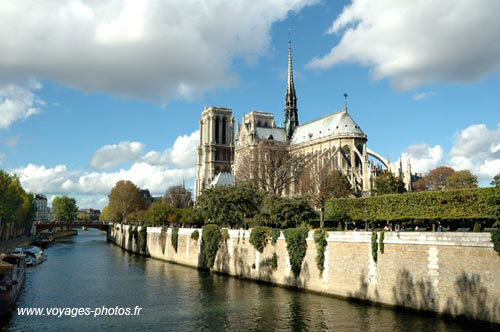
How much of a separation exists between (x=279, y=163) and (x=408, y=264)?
36.0m

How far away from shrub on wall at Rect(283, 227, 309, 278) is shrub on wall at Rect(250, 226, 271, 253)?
3.40 meters

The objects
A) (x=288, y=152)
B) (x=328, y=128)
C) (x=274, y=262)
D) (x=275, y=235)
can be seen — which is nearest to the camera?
(x=274, y=262)

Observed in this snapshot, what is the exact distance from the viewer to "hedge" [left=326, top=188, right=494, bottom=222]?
97.6ft

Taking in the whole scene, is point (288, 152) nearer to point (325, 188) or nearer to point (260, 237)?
point (325, 188)

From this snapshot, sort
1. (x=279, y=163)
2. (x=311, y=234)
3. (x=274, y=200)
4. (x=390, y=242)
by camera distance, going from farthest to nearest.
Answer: (x=279, y=163)
(x=274, y=200)
(x=311, y=234)
(x=390, y=242)

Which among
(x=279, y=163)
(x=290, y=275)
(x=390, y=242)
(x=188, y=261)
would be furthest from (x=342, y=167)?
(x=390, y=242)

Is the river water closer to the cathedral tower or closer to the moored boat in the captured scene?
the moored boat

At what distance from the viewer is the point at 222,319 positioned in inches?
974

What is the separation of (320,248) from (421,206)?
7.61m

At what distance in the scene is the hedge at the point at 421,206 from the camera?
97.6ft

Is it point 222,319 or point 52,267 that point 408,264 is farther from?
point 52,267

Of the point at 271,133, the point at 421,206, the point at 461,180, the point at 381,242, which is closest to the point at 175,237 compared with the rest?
the point at 421,206

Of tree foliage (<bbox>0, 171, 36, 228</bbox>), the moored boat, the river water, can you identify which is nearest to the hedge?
the river water

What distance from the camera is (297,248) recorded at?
1305 inches
